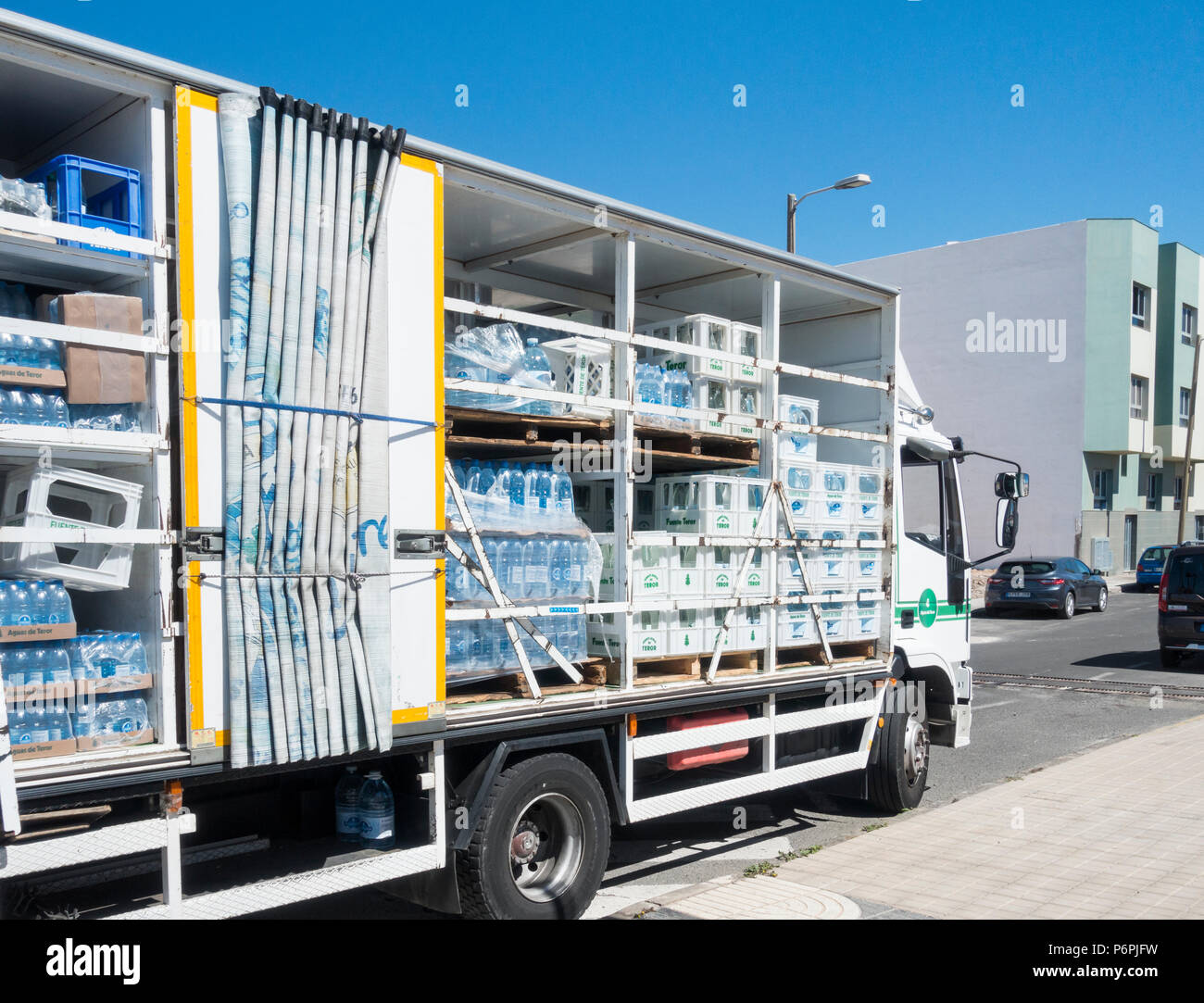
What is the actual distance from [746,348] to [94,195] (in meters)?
4.20

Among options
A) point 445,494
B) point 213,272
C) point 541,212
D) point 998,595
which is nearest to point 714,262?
point 541,212

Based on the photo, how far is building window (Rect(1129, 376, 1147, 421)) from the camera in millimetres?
36562

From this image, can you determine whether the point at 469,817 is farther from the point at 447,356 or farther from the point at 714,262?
the point at 714,262

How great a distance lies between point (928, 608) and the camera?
8148 millimetres

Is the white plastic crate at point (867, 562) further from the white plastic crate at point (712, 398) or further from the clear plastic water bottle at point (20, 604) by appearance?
the clear plastic water bottle at point (20, 604)

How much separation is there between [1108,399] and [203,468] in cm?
3541

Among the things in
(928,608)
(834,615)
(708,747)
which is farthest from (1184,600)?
(708,747)

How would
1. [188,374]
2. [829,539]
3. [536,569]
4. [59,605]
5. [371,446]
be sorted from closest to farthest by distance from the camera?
[59,605] → [188,374] → [371,446] → [536,569] → [829,539]

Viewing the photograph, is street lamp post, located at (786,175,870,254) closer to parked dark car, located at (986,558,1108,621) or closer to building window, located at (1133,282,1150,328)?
parked dark car, located at (986,558,1108,621)

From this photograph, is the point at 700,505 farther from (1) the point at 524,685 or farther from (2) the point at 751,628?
(1) the point at 524,685

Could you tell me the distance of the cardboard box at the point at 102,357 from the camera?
3.74m

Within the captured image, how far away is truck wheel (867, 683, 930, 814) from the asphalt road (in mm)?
185

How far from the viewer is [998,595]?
2405cm
